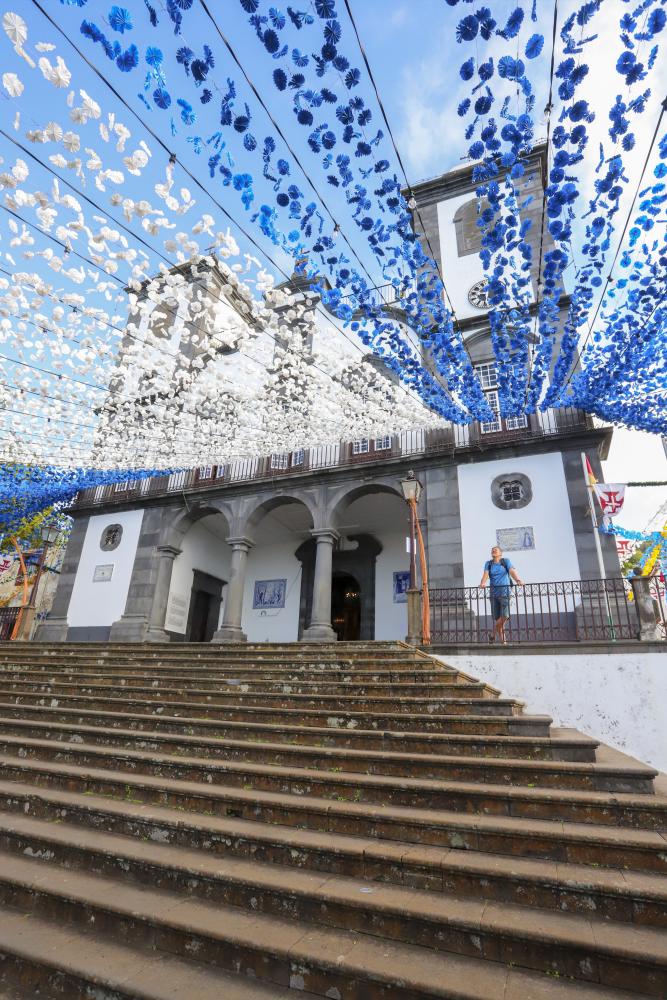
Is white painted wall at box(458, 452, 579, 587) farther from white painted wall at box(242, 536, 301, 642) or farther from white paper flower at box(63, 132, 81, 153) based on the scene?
white paper flower at box(63, 132, 81, 153)

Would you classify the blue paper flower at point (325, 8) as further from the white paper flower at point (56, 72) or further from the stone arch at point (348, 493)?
the stone arch at point (348, 493)

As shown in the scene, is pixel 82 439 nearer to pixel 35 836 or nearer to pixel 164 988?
pixel 35 836

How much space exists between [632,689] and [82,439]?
8.98m

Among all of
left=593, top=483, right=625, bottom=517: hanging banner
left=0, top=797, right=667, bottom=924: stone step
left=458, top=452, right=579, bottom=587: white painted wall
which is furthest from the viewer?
left=458, top=452, right=579, bottom=587: white painted wall

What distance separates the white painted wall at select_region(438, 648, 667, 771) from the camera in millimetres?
6547

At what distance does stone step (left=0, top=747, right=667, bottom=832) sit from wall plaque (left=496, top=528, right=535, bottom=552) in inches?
Answer: 303

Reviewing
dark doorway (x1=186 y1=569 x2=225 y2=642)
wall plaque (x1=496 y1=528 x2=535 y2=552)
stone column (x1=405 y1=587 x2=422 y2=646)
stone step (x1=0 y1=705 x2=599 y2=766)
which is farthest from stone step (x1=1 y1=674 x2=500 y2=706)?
dark doorway (x1=186 y1=569 x2=225 y2=642)

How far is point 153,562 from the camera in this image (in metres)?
14.8

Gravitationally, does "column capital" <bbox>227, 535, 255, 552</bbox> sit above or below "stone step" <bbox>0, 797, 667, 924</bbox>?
above

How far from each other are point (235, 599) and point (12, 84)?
11.3 meters

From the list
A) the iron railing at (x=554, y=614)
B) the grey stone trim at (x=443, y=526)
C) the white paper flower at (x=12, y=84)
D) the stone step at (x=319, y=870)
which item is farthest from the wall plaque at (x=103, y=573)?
the white paper flower at (x=12, y=84)

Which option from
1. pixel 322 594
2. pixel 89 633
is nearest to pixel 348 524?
pixel 322 594

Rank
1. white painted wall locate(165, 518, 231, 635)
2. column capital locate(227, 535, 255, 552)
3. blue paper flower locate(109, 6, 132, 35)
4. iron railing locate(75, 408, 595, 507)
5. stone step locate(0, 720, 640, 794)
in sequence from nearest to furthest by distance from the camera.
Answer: blue paper flower locate(109, 6, 132, 35), stone step locate(0, 720, 640, 794), iron railing locate(75, 408, 595, 507), column capital locate(227, 535, 255, 552), white painted wall locate(165, 518, 231, 635)

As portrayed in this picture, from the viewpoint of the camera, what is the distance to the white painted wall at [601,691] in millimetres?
6547
